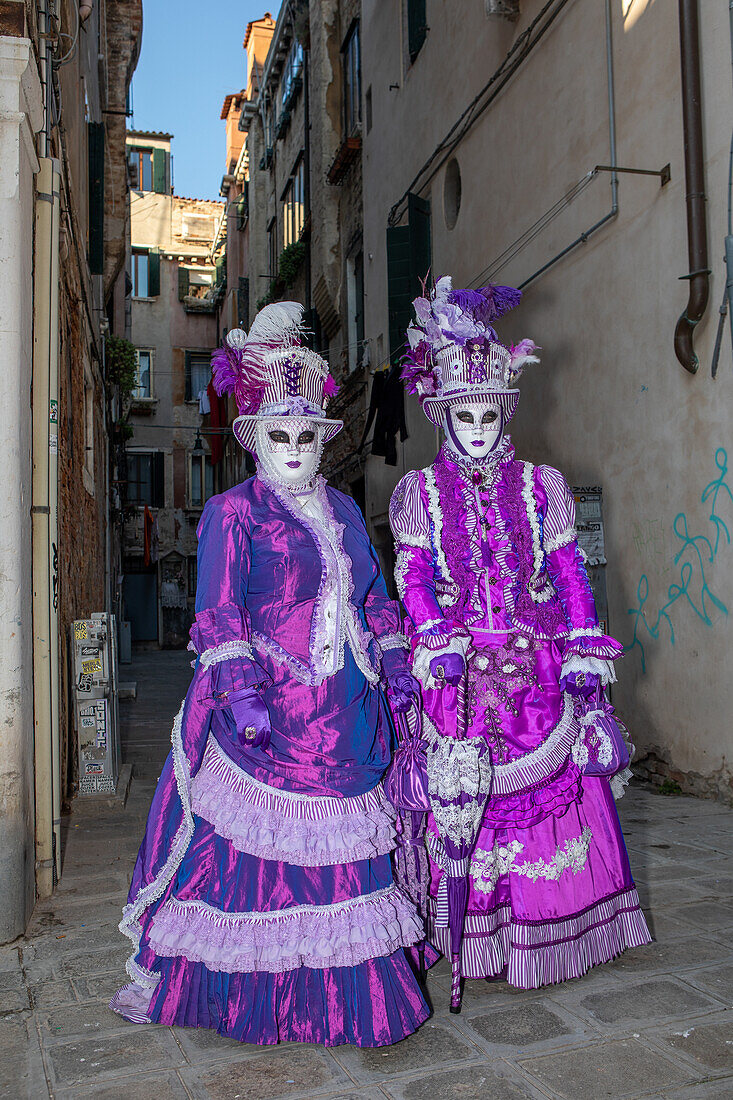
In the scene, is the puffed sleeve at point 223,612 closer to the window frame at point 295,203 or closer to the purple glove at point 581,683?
the purple glove at point 581,683

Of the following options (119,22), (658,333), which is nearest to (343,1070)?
(658,333)

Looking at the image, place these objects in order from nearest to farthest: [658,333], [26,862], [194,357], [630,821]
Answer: [26,862] → [630,821] → [658,333] → [194,357]

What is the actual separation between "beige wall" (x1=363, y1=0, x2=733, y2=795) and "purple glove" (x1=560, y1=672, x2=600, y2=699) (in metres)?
3.03

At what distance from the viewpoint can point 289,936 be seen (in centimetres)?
269

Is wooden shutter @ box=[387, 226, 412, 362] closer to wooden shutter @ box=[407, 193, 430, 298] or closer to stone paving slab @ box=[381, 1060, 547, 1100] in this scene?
wooden shutter @ box=[407, 193, 430, 298]

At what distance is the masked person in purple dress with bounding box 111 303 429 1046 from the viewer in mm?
2709

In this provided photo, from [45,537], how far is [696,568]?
4088 mm

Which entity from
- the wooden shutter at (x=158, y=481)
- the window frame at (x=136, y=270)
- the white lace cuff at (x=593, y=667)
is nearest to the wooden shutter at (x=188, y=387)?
the wooden shutter at (x=158, y=481)

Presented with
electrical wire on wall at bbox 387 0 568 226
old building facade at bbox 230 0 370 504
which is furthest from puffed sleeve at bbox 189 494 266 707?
old building facade at bbox 230 0 370 504

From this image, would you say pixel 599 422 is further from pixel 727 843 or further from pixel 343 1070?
pixel 343 1070

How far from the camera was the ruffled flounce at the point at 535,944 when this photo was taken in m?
3.10

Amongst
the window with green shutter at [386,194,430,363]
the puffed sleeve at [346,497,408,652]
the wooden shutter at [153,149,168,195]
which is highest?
the wooden shutter at [153,149,168,195]

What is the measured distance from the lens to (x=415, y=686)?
10.1ft

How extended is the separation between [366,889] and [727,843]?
291 cm
